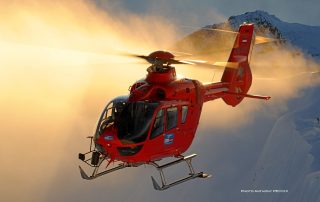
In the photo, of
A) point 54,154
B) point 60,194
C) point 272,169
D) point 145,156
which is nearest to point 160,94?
point 145,156

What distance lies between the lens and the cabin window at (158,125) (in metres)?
14.9

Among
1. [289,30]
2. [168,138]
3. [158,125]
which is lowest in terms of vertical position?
[168,138]

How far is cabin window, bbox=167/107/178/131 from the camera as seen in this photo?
15398 mm

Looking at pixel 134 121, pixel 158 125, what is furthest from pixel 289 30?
pixel 134 121

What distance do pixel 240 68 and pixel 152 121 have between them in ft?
27.9

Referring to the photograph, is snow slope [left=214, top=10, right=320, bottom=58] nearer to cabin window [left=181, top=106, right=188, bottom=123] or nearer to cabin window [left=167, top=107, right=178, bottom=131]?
cabin window [left=181, top=106, right=188, bottom=123]

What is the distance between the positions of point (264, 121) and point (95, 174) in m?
15.4

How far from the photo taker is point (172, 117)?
15.6 metres

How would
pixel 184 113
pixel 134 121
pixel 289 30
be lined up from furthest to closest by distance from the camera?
pixel 289 30
pixel 184 113
pixel 134 121

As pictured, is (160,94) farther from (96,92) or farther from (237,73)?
(96,92)

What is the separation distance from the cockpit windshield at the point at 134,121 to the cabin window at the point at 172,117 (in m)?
0.66

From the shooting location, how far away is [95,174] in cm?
1582

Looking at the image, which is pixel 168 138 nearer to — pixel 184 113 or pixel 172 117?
pixel 172 117

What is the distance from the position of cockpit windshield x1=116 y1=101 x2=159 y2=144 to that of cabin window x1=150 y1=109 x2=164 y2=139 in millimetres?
232
